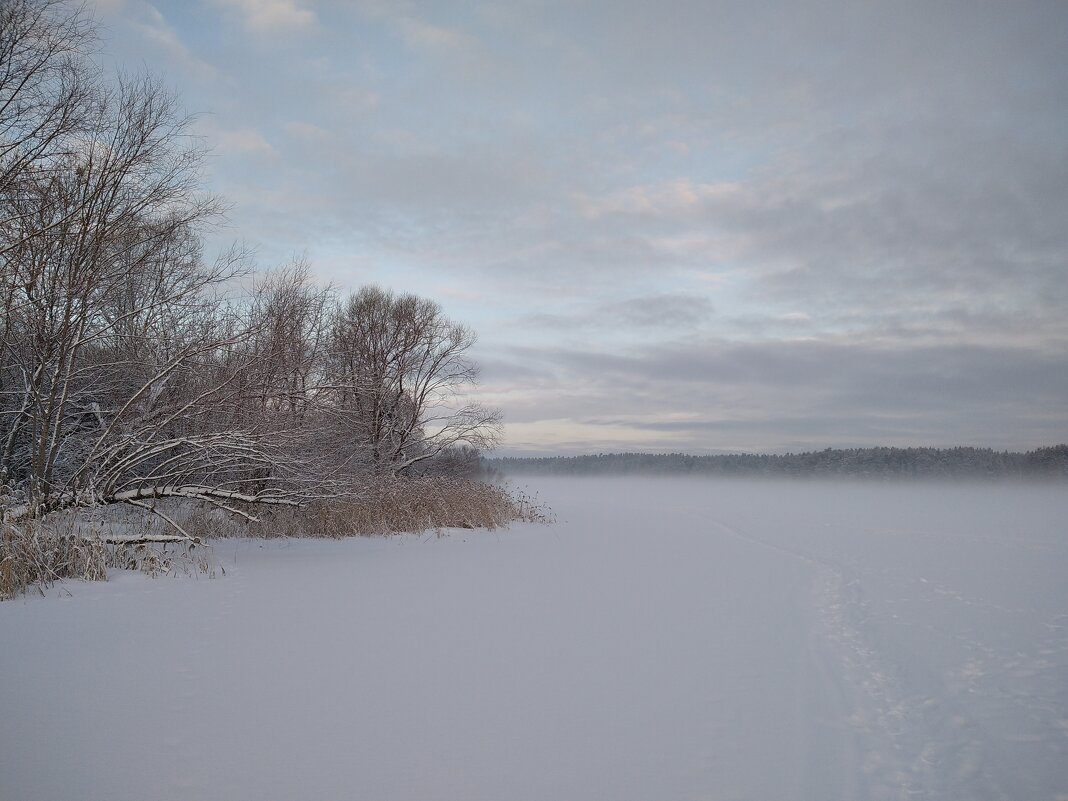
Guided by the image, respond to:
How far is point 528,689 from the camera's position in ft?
13.8

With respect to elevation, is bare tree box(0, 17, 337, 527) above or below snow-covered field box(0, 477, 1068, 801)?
above

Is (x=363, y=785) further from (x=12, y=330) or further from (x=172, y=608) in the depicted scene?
(x=12, y=330)

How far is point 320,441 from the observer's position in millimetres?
12898

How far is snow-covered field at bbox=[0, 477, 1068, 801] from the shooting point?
3.05m

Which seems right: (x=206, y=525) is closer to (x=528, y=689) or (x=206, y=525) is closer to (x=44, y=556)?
(x=44, y=556)

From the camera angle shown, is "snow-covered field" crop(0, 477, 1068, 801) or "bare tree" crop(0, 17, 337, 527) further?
"bare tree" crop(0, 17, 337, 527)

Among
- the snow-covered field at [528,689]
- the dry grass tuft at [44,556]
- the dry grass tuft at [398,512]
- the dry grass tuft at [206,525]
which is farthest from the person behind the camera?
the dry grass tuft at [398,512]

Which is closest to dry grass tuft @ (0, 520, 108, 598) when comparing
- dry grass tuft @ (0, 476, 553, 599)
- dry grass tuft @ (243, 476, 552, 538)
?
dry grass tuft @ (0, 476, 553, 599)

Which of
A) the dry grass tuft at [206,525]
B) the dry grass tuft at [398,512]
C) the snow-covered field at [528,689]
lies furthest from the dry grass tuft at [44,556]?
the dry grass tuft at [398,512]

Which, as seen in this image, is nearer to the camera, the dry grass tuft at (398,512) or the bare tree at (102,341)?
the bare tree at (102,341)

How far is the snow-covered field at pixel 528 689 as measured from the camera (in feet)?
10.0

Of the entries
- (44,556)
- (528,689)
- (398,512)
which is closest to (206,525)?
(398,512)

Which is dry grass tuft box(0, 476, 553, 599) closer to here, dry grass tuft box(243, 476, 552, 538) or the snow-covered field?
dry grass tuft box(243, 476, 552, 538)

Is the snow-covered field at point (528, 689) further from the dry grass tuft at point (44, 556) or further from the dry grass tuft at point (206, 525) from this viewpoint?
the dry grass tuft at point (206, 525)
